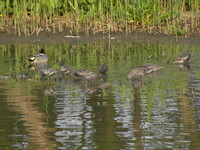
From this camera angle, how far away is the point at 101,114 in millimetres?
10609

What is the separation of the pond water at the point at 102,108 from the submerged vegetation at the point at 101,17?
5.49 meters

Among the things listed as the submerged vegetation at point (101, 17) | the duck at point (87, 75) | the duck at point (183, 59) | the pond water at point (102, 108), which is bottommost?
the pond water at point (102, 108)

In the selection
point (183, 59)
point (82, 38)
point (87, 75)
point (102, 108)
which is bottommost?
point (102, 108)

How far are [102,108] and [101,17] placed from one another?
13.0 meters

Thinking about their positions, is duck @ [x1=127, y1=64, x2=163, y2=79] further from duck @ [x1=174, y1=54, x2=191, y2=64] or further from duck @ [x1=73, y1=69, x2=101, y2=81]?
duck @ [x1=174, y1=54, x2=191, y2=64]

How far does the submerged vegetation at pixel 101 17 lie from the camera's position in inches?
933

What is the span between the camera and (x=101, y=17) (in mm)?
23812

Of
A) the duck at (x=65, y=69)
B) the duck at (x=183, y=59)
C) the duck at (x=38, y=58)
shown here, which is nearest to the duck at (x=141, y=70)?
the duck at (x=183, y=59)

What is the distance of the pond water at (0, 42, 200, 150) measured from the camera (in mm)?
8898

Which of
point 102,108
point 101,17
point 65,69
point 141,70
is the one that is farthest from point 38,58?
point 102,108

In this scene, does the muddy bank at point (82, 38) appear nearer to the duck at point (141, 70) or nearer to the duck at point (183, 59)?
the duck at point (183, 59)

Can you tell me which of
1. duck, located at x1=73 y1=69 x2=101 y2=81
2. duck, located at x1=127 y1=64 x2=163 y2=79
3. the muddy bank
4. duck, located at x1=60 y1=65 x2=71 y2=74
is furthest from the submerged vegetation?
duck, located at x1=73 y1=69 x2=101 y2=81

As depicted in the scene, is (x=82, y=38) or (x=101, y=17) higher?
(x=101, y=17)

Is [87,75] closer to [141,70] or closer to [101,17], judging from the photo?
[141,70]
